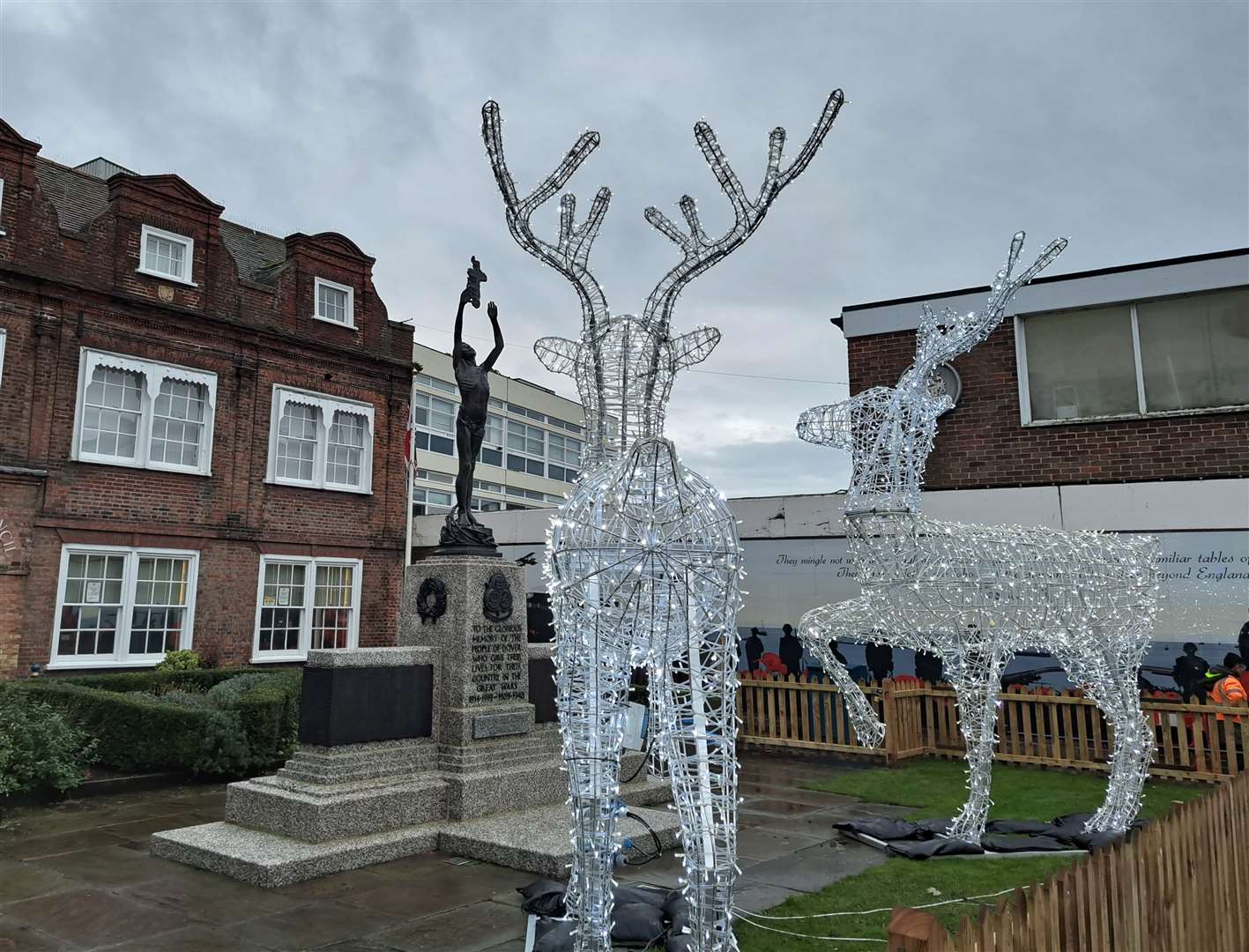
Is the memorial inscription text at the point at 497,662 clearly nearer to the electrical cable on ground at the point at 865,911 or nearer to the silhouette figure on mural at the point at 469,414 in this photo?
the silhouette figure on mural at the point at 469,414

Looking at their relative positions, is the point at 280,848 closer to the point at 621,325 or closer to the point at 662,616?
the point at 662,616

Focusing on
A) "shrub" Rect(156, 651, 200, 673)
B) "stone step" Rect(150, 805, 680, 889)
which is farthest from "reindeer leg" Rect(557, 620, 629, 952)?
"shrub" Rect(156, 651, 200, 673)

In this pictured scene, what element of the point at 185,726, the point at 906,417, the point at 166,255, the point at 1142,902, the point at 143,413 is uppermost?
the point at 166,255

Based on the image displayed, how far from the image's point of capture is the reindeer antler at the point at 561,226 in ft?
17.0

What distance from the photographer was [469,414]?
8.95 m

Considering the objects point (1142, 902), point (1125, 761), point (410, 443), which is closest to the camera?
point (1142, 902)

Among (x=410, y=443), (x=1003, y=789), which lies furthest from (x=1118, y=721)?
(x=410, y=443)

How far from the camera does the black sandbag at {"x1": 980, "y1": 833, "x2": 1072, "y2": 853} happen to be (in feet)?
21.9

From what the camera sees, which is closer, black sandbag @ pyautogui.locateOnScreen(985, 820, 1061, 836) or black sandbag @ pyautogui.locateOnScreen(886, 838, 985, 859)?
black sandbag @ pyautogui.locateOnScreen(886, 838, 985, 859)

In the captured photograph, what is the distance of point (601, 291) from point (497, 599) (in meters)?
3.95

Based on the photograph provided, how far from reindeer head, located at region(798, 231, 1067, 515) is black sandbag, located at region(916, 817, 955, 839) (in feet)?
8.61

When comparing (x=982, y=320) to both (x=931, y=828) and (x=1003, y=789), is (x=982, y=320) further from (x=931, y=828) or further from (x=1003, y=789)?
(x=1003, y=789)

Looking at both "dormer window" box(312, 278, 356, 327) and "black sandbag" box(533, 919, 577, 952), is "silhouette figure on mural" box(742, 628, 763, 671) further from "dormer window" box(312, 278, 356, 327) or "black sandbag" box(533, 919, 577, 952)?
"dormer window" box(312, 278, 356, 327)

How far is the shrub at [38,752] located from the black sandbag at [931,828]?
7.81 meters
